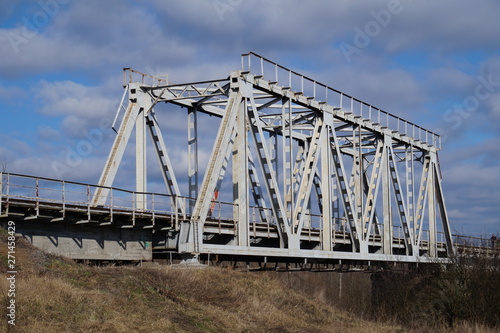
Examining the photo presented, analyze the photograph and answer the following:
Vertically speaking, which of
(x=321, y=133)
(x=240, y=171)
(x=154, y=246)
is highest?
(x=321, y=133)

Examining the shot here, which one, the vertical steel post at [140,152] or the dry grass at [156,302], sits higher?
the vertical steel post at [140,152]

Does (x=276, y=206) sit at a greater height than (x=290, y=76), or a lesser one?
lesser

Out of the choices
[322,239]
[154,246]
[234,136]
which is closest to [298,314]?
[154,246]

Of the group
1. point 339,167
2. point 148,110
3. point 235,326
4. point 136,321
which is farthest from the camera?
point 339,167

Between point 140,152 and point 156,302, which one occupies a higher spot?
point 140,152

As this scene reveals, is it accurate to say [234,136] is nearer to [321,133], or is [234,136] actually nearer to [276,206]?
[276,206]

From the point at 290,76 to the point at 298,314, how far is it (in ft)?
51.3

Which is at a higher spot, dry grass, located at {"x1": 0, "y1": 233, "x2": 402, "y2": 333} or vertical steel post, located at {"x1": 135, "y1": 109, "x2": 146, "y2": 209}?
vertical steel post, located at {"x1": 135, "y1": 109, "x2": 146, "y2": 209}

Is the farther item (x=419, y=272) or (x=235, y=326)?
(x=419, y=272)

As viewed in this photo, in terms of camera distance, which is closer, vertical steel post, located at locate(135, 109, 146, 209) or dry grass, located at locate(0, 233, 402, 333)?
dry grass, located at locate(0, 233, 402, 333)

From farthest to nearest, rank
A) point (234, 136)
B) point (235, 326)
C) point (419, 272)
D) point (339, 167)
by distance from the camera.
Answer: point (419, 272)
point (339, 167)
point (234, 136)
point (235, 326)

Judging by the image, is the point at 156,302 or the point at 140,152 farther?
the point at 140,152

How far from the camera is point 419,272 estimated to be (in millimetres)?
52500

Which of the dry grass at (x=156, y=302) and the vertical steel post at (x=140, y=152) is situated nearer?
the dry grass at (x=156, y=302)
